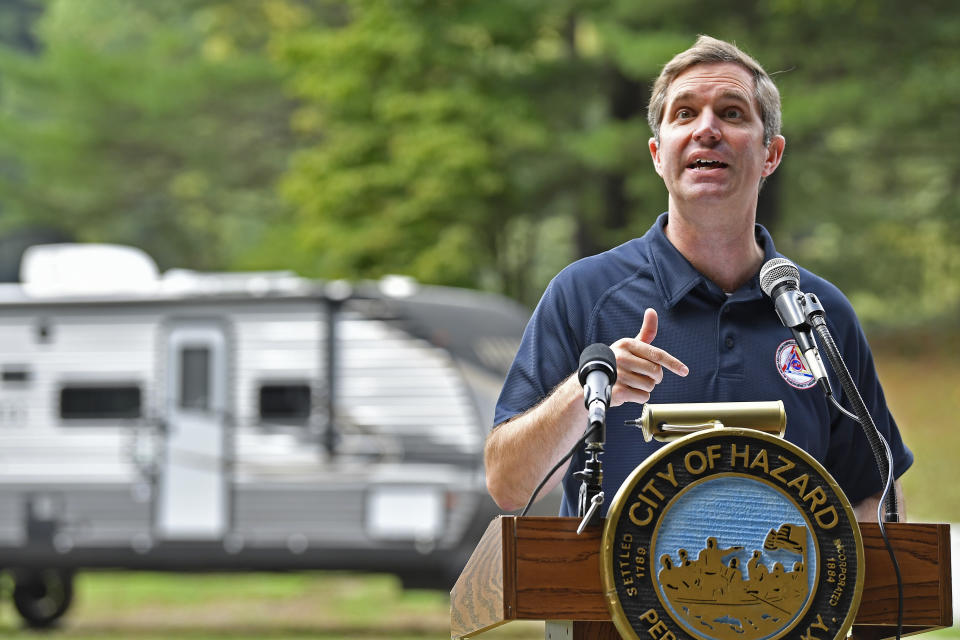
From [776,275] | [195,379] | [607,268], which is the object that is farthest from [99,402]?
[776,275]

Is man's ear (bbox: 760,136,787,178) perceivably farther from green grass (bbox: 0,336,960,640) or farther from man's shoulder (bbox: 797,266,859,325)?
green grass (bbox: 0,336,960,640)

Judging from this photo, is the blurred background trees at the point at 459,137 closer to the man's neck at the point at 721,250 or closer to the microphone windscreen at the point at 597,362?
the man's neck at the point at 721,250

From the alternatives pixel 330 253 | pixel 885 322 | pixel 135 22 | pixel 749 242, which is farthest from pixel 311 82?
pixel 749 242

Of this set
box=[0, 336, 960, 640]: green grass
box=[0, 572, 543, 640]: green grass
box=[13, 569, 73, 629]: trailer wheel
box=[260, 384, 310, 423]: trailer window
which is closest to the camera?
box=[260, 384, 310, 423]: trailer window

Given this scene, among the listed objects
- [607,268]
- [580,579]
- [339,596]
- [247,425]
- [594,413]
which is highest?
[247,425]

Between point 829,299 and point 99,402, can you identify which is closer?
point 829,299

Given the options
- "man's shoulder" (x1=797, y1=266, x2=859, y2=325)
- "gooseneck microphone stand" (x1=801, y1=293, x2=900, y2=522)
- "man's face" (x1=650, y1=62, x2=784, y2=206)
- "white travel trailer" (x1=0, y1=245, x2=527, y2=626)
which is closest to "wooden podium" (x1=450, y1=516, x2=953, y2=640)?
"gooseneck microphone stand" (x1=801, y1=293, x2=900, y2=522)

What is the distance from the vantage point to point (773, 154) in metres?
3.26

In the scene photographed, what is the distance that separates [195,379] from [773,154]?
35.8 ft

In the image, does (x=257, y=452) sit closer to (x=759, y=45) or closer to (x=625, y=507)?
(x=759, y=45)

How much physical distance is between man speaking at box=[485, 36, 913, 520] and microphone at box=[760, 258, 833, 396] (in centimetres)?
17

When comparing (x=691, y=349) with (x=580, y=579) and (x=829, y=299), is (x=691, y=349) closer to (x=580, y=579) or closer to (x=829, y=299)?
(x=829, y=299)

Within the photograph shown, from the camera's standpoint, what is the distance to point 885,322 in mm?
26562

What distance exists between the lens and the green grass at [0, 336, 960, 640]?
1373 centimetres
